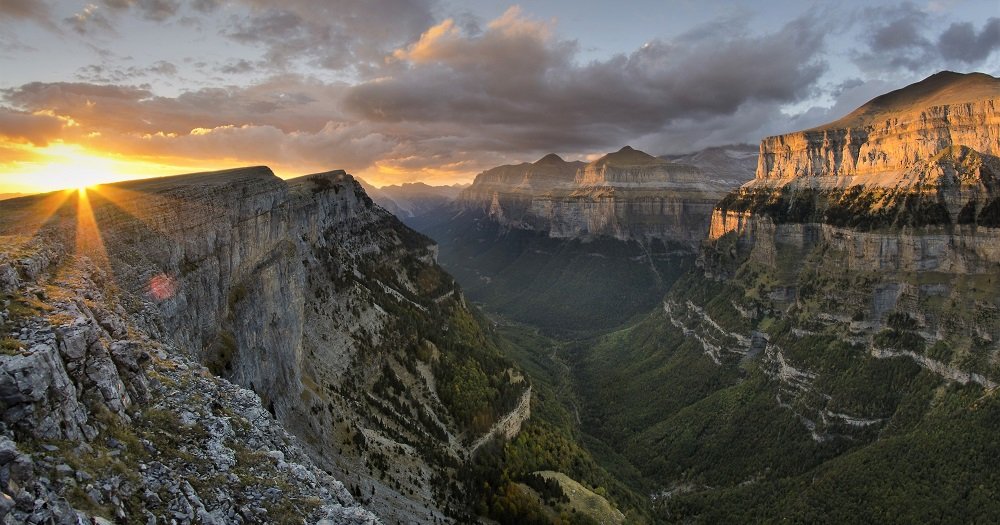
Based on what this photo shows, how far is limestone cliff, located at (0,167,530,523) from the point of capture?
30938mm

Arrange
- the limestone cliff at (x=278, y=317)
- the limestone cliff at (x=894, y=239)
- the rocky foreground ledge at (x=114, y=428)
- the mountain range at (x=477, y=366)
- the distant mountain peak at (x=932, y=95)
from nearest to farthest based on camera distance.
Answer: the rocky foreground ledge at (x=114, y=428), the mountain range at (x=477, y=366), the limestone cliff at (x=278, y=317), the limestone cliff at (x=894, y=239), the distant mountain peak at (x=932, y=95)

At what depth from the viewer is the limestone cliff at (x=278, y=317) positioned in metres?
30.9

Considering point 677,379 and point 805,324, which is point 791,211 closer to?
point 805,324

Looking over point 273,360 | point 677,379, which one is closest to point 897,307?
point 677,379

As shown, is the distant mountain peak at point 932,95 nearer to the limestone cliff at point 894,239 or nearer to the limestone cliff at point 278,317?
the limestone cliff at point 894,239

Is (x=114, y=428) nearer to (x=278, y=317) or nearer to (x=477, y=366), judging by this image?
(x=278, y=317)

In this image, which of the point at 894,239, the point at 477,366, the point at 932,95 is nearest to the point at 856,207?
the point at 894,239

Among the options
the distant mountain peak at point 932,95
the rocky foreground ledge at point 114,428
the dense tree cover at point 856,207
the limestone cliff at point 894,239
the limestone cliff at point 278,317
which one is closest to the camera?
the rocky foreground ledge at point 114,428

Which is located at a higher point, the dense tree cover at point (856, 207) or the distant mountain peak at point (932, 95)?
the distant mountain peak at point (932, 95)

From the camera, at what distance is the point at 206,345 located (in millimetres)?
48719

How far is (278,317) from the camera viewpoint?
66.4 meters

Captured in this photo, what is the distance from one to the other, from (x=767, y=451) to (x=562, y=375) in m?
70.0

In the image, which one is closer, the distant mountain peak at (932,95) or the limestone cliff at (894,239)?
the limestone cliff at (894,239)

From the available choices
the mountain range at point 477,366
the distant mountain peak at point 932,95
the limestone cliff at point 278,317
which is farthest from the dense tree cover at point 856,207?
the limestone cliff at point 278,317
